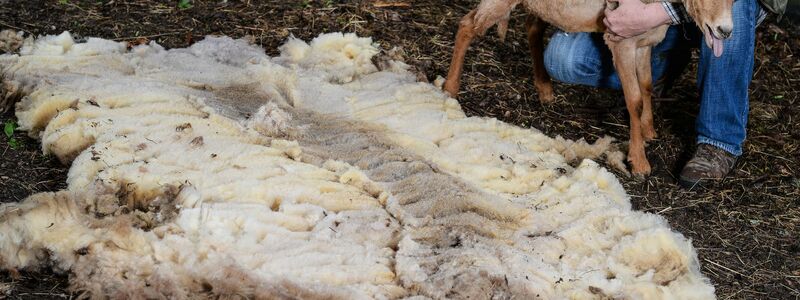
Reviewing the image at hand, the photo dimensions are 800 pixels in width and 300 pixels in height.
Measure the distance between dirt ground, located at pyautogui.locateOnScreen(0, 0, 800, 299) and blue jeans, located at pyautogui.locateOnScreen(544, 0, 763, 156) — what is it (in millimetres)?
254

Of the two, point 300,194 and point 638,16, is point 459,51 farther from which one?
point 300,194

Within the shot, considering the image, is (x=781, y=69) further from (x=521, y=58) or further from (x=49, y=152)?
(x=49, y=152)

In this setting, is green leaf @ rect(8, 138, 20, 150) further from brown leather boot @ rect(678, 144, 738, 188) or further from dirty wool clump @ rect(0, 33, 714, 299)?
brown leather boot @ rect(678, 144, 738, 188)

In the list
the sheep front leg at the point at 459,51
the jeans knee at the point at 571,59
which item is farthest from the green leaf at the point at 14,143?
the jeans knee at the point at 571,59

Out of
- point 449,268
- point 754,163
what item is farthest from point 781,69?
point 449,268

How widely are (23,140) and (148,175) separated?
982 millimetres

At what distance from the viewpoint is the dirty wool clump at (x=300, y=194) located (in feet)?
10.9

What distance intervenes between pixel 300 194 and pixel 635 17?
175 centimetres

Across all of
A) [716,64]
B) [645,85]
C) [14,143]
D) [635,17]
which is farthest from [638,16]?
[14,143]

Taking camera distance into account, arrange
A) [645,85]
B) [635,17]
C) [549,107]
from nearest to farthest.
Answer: [635,17] → [645,85] → [549,107]

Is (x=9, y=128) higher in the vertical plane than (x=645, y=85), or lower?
lower

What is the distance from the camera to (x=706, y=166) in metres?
4.62

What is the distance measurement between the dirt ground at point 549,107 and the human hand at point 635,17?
0.75 metres

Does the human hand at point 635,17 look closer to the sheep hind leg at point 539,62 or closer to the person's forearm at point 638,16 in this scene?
the person's forearm at point 638,16
